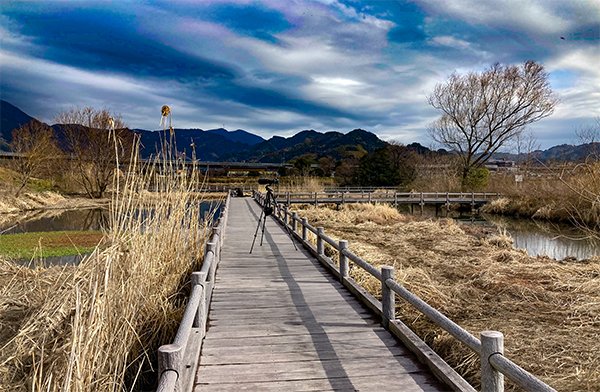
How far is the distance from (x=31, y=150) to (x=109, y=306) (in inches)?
1226

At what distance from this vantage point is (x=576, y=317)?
568 centimetres

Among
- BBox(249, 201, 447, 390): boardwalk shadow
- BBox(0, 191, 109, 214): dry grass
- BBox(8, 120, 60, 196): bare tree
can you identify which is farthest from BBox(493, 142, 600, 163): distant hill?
BBox(8, 120, 60, 196): bare tree

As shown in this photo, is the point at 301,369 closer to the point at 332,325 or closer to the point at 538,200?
the point at 332,325

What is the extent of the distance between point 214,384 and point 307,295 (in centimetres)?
259

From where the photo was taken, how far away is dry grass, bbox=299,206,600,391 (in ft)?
→ 13.9

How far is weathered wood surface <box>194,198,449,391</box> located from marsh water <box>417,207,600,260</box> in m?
6.38

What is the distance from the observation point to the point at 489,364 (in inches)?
96.8

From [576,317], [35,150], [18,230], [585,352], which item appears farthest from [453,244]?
[35,150]

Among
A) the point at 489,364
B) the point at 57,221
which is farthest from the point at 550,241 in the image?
the point at 57,221

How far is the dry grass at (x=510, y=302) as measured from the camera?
4238 millimetres

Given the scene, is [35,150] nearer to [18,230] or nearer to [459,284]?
[18,230]

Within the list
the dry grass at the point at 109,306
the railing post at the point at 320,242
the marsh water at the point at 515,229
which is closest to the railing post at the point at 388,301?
the dry grass at the point at 109,306

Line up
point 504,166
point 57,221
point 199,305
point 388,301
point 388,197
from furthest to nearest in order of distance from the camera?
point 504,166 → point 388,197 → point 57,221 → point 388,301 → point 199,305

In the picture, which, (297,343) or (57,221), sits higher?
(297,343)
